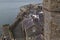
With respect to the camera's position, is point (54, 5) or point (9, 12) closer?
point (54, 5)

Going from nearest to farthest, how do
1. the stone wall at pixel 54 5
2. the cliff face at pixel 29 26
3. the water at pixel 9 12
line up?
the stone wall at pixel 54 5, the cliff face at pixel 29 26, the water at pixel 9 12

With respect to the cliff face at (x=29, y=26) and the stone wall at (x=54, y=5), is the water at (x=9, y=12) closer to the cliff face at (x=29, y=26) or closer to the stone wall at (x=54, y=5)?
the cliff face at (x=29, y=26)

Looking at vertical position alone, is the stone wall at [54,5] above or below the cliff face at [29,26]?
above

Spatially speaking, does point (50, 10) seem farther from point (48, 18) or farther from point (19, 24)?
point (19, 24)

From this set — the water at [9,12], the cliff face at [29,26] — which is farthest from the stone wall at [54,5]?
the water at [9,12]

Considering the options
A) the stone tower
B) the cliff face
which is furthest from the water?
the stone tower

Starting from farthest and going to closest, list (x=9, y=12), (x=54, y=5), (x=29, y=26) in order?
(x=9, y=12), (x=29, y=26), (x=54, y=5)

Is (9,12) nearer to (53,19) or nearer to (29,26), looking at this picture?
(29,26)

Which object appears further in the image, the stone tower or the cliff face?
the cliff face

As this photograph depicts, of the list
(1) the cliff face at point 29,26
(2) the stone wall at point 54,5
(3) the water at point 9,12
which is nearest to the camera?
(2) the stone wall at point 54,5

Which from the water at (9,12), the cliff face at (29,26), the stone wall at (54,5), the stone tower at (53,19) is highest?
the stone wall at (54,5)

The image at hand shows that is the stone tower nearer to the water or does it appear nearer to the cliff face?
the cliff face

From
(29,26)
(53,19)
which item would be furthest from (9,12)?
(53,19)
